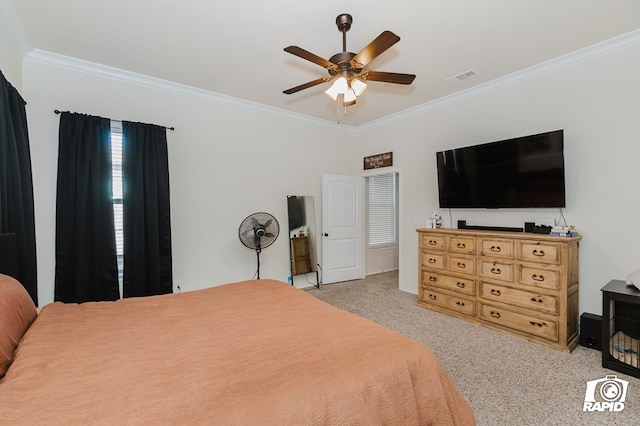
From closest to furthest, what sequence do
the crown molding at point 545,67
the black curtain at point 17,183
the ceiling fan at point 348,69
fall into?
1. the ceiling fan at point 348,69
2. the black curtain at point 17,183
3. the crown molding at point 545,67

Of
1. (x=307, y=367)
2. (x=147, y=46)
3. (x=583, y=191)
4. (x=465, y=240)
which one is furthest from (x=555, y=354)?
(x=147, y=46)

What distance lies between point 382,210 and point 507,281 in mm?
3211

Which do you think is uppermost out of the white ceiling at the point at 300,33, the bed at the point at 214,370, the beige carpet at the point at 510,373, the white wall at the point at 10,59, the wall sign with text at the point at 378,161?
the white ceiling at the point at 300,33

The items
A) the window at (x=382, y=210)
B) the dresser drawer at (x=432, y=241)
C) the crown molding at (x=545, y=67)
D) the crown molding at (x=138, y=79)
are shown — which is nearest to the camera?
the crown molding at (x=545, y=67)

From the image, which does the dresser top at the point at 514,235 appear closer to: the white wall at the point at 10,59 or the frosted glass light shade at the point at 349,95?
the frosted glass light shade at the point at 349,95

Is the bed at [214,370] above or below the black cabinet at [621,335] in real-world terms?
above

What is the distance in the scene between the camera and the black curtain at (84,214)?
9.66 ft

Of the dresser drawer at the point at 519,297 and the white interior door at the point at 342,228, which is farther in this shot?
the white interior door at the point at 342,228

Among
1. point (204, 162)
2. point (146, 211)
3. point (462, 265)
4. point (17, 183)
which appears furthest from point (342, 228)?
point (17, 183)

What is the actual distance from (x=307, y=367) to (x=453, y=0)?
8.60 feet

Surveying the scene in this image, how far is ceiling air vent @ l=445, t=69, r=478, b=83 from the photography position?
3.30 m

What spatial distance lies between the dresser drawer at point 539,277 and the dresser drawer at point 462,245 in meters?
0.53

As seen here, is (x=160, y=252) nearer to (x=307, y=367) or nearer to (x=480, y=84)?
(x=307, y=367)

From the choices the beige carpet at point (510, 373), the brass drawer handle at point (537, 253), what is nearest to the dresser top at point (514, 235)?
the brass drawer handle at point (537, 253)
